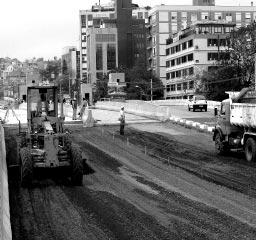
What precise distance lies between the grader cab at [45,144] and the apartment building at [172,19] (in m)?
110

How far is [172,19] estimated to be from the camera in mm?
130875

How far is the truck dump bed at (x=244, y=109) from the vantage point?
21.0 metres

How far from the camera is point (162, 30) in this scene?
13000cm

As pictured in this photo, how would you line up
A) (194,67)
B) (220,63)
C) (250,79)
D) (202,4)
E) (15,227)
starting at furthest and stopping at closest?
(202,4) < (194,67) < (220,63) < (250,79) < (15,227)

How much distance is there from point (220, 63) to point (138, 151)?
239ft

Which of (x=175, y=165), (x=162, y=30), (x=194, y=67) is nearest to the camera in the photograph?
(x=175, y=165)

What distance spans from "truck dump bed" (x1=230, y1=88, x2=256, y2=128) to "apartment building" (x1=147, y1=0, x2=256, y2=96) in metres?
104

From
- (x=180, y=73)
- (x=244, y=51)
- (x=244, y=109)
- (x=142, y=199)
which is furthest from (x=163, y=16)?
(x=142, y=199)

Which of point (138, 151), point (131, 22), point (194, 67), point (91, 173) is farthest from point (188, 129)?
point (131, 22)

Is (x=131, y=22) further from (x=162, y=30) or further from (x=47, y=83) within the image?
(x=47, y=83)

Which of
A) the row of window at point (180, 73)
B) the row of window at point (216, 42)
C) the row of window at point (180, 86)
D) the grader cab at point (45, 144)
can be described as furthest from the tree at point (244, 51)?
the grader cab at point (45, 144)

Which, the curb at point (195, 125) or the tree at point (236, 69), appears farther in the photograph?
the tree at point (236, 69)

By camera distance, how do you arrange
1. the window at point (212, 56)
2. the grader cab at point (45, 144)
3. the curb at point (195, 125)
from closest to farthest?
1. the grader cab at point (45, 144)
2. the curb at point (195, 125)
3. the window at point (212, 56)

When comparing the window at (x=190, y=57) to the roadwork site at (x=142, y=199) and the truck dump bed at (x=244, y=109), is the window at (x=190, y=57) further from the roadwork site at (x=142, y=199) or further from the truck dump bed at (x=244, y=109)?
the truck dump bed at (x=244, y=109)
